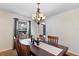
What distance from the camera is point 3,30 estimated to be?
2.16m

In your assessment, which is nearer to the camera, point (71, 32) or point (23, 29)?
point (23, 29)

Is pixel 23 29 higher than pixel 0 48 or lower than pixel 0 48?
higher

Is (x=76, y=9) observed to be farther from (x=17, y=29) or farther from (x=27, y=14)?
(x=17, y=29)

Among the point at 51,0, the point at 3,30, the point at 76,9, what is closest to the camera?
the point at 51,0

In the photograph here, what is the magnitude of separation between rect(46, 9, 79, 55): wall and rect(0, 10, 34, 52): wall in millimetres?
915

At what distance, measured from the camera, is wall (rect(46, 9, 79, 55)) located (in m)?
2.06

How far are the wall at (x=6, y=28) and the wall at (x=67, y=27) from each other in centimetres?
92

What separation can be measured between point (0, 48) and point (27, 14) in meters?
1.32

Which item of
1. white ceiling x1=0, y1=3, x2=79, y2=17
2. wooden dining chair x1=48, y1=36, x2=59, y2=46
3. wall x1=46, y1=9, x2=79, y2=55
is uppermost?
white ceiling x1=0, y1=3, x2=79, y2=17

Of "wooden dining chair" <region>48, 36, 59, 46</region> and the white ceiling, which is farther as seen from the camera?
"wooden dining chair" <region>48, 36, 59, 46</region>

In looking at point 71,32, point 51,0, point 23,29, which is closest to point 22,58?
point 51,0

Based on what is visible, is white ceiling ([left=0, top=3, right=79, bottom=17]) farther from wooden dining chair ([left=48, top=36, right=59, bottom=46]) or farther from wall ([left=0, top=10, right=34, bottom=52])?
wooden dining chair ([left=48, top=36, right=59, bottom=46])

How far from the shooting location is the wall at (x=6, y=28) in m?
2.05

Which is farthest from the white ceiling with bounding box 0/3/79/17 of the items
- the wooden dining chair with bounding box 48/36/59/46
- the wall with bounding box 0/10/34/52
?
the wooden dining chair with bounding box 48/36/59/46
